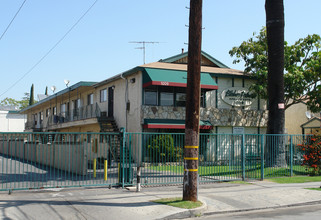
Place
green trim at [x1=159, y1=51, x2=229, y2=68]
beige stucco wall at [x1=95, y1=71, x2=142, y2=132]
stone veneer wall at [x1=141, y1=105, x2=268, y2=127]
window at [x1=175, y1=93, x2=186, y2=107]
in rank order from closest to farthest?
1. stone veneer wall at [x1=141, y1=105, x2=268, y2=127]
2. beige stucco wall at [x1=95, y1=71, x2=142, y2=132]
3. window at [x1=175, y1=93, x2=186, y2=107]
4. green trim at [x1=159, y1=51, x2=229, y2=68]

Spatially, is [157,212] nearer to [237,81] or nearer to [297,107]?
[237,81]

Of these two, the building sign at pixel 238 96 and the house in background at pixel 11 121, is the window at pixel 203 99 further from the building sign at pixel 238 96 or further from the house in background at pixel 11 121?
the house in background at pixel 11 121

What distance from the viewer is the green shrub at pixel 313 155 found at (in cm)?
1722

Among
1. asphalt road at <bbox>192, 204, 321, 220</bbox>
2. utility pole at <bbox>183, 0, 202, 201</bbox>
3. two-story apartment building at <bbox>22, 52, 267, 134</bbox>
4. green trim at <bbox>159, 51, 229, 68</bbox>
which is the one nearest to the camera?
asphalt road at <bbox>192, 204, 321, 220</bbox>

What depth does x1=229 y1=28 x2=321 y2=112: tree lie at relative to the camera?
2364cm

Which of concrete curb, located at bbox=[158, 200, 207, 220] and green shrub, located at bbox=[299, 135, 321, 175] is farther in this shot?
green shrub, located at bbox=[299, 135, 321, 175]

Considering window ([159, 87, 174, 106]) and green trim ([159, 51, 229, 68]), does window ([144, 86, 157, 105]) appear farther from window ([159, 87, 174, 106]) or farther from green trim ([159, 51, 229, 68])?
green trim ([159, 51, 229, 68])

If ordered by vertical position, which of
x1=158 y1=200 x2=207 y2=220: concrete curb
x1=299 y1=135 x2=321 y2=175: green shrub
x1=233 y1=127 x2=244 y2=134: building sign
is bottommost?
x1=158 y1=200 x2=207 y2=220: concrete curb

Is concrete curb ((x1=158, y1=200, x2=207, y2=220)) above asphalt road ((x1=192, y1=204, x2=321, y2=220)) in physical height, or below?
above

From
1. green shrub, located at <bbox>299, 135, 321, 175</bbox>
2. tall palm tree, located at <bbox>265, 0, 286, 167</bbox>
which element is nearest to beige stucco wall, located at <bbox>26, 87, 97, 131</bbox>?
tall palm tree, located at <bbox>265, 0, 286, 167</bbox>

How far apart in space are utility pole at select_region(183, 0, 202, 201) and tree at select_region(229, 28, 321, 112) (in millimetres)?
15214

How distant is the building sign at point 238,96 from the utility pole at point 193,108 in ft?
52.4

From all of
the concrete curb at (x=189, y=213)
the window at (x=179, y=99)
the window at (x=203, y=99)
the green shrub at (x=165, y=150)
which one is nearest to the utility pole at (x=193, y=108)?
the concrete curb at (x=189, y=213)

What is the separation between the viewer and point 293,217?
898cm
